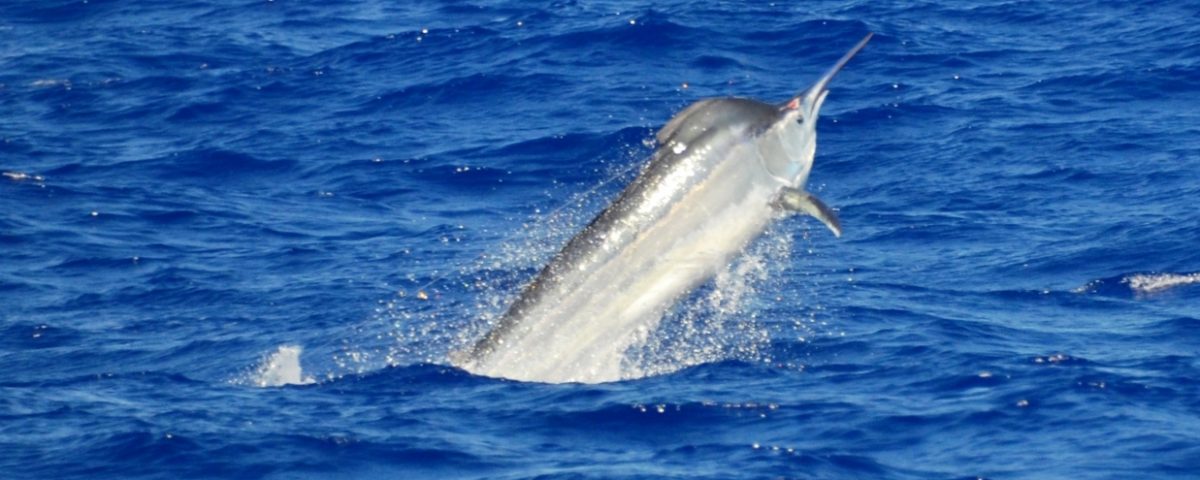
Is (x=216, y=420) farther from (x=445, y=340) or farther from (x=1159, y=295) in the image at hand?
(x=1159, y=295)

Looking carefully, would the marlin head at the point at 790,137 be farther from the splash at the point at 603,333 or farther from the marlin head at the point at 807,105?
the splash at the point at 603,333

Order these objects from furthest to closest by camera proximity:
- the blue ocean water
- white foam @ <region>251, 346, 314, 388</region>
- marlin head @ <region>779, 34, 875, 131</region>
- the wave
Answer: the wave, white foam @ <region>251, 346, 314, 388</region>, the blue ocean water, marlin head @ <region>779, 34, 875, 131</region>

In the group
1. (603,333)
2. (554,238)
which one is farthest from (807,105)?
(554,238)

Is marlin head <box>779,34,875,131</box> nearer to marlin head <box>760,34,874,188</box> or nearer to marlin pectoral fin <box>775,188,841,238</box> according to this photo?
marlin head <box>760,34,874,188</box>

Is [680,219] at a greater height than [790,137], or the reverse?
[790,137]

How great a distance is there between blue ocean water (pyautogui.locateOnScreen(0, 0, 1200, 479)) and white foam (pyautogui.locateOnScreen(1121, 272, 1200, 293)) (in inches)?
1.6

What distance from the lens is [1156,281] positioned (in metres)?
17.6

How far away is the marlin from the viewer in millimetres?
13672

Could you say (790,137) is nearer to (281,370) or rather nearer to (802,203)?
(802,203)

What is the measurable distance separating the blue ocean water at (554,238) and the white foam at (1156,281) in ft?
0.14

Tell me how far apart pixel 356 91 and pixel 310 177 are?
3663 millimetres

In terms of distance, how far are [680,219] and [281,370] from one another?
406 centimetres

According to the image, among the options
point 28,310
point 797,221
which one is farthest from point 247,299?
point 797,221

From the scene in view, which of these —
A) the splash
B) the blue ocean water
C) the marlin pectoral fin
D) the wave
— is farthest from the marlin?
the wave
